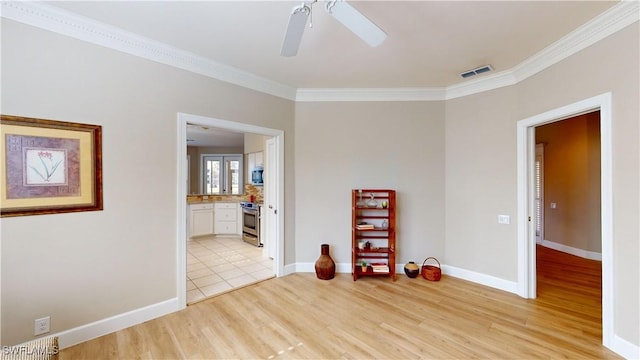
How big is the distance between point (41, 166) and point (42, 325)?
4.08 ft

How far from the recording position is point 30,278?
202 centimetres

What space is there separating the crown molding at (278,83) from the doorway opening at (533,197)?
533 mm

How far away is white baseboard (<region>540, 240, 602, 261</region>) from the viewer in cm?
442

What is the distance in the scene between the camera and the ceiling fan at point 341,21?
1.54 meters

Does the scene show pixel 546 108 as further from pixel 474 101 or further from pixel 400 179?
pixel 400 179

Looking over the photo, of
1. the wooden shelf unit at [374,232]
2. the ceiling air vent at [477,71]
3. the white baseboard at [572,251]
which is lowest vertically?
the white baseboard at [572,251]

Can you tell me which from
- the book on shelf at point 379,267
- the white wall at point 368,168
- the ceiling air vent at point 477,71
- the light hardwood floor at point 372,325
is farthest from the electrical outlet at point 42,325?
the ceiling air vent at point 477,71

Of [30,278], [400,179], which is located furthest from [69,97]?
[400,179]

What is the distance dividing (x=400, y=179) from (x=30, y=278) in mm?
3881

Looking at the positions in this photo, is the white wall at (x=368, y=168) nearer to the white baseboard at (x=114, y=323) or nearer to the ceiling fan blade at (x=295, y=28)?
the white baseboard at (x=114, y=323)

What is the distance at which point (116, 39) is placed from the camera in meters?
2.36

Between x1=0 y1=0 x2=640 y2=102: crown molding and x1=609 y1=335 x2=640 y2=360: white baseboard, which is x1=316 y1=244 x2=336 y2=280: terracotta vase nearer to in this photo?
x1=0 y1=0 x2=640 y2=102: crown molding

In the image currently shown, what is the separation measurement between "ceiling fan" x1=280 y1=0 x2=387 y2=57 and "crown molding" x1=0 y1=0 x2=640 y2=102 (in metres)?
1.50

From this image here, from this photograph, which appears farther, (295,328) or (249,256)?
(249,256)
